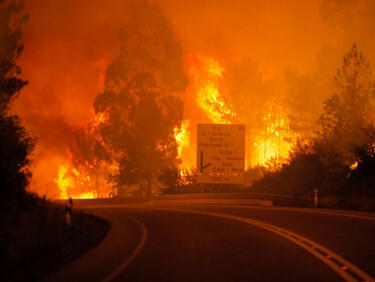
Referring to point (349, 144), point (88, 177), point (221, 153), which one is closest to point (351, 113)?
point (349, 144)

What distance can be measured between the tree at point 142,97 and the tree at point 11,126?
21.0 m

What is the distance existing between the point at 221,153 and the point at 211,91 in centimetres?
2781

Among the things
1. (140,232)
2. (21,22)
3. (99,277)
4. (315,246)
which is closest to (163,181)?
(21,22)

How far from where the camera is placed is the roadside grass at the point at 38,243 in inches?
430

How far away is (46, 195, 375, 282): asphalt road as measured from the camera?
9.38 m

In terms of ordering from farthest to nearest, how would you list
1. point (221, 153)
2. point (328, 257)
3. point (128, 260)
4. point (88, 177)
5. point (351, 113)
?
1. point (88, 177)
2. point (221, 153)
3. point (351, 113)
4. point (128, 260)
5. point (328, 257)

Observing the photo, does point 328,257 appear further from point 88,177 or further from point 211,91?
point 88,177

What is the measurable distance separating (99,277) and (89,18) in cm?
7250

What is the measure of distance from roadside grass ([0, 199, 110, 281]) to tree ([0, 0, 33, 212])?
3.58ft

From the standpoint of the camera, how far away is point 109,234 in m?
17.4

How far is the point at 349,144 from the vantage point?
2931 centimetres

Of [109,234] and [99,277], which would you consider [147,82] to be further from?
[99,277]

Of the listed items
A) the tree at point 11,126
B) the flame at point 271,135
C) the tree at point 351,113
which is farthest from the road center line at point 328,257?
the flame at point 271,135

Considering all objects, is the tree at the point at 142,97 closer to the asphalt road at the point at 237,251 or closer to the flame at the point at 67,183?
the flame at the point at 67,183
